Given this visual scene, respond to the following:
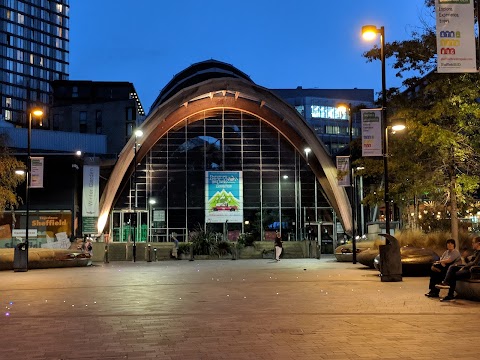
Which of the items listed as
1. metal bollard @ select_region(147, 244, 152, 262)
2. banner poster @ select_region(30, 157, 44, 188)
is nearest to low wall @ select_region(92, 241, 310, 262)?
metal bollard @ select_region(147, 244, 152, 262)

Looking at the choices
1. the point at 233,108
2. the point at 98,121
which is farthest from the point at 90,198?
the point at 98,121

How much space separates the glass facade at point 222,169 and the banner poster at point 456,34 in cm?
3544

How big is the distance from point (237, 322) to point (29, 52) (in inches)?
5237

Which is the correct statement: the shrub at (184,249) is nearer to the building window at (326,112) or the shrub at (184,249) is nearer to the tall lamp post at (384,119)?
the tall lamp post at (384,119)

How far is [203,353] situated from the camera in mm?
7219

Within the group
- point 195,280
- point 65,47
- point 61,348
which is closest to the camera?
point 61,348

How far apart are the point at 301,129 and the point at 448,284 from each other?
34.5 m

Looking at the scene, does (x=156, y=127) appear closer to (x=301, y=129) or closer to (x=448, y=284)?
A: (x=301, y=129)

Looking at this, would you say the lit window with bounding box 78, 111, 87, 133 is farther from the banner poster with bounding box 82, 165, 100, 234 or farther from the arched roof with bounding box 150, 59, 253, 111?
the banner poster with bounding box 82, 165, 100, 234

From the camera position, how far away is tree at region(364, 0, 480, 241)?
712 inches

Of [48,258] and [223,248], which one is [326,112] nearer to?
[223,248]

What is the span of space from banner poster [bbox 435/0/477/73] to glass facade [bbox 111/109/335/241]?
116ft

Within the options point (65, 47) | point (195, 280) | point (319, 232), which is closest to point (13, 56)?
point (65, 47)

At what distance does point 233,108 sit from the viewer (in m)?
48.4
